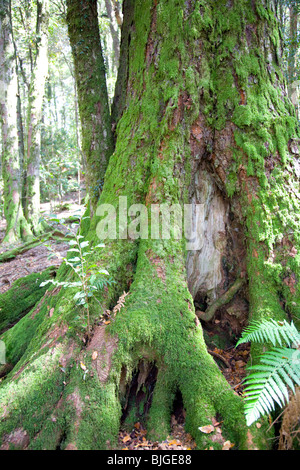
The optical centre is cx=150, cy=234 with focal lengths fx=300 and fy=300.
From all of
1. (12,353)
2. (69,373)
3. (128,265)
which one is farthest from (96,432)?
(12,353)

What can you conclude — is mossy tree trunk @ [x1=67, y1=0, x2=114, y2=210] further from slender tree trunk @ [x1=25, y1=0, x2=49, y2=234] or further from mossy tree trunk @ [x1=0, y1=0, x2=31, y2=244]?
slender tree trunk @ [x1=25, y1=0, x2=49, y2=234]

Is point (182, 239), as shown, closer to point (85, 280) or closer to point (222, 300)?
point (222, 300)

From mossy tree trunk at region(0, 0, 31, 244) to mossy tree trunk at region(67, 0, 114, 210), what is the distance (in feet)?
20.5

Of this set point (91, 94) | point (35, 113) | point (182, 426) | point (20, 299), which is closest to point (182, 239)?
point (182, 426)

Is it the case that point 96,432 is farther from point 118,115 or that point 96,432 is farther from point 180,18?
point 180,18

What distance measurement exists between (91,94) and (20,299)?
3.24 m

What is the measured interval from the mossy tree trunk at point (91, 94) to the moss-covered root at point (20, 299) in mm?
1807

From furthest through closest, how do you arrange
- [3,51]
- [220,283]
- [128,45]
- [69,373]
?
[3,51] < [128,45] < [220,283] < [69,373]

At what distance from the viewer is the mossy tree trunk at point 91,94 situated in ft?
13.5

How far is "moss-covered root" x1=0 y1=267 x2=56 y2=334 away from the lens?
452cm

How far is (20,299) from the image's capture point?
4.68 metres

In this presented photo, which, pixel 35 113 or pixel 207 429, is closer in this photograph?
pixel 207 429

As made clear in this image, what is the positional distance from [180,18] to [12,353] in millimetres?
4272
